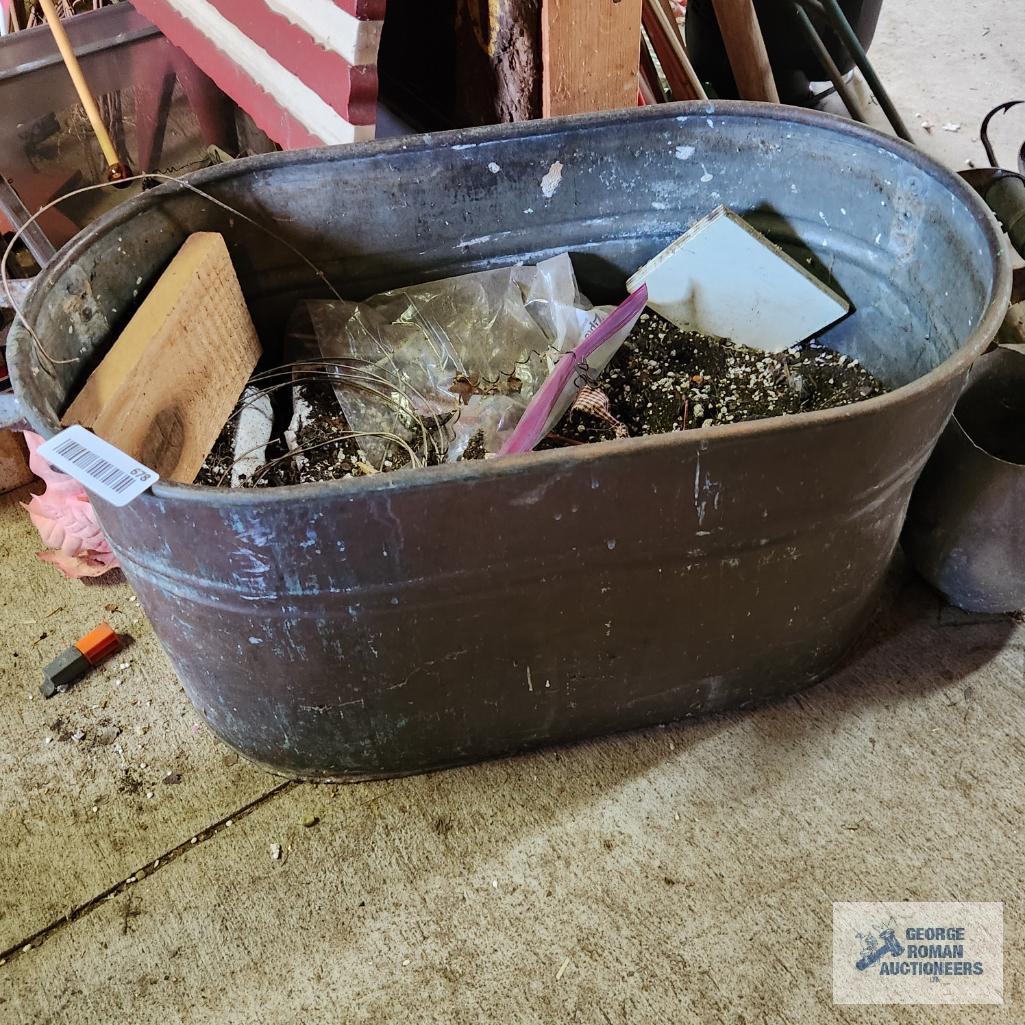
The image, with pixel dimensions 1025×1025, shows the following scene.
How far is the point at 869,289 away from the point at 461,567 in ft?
3.14

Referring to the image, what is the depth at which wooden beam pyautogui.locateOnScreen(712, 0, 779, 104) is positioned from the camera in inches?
81.0

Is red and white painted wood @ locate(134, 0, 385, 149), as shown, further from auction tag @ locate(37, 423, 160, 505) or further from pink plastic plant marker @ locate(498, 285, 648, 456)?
auction tag @ locate(37, 423, 160, 505)

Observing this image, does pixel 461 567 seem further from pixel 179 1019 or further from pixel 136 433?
pixel 179 1019

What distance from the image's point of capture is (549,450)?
1.00 metres

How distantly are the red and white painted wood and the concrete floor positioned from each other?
1030 mm

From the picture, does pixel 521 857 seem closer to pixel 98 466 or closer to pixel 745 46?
pixel 98 466

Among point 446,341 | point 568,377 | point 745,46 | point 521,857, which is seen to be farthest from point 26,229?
point 745,46

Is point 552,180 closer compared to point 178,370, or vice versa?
point 178,370

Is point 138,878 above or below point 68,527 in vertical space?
below

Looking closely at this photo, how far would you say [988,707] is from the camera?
1.53 m

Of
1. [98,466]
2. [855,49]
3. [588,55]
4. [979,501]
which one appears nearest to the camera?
[98,466]

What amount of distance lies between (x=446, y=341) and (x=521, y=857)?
876mm

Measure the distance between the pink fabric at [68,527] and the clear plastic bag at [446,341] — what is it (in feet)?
1.84

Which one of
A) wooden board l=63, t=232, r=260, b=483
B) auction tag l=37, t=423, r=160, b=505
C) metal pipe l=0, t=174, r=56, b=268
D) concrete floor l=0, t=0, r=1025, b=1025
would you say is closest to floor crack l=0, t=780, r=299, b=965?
concrete floor l=0, t=0, r=1025, b=1025
